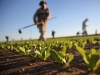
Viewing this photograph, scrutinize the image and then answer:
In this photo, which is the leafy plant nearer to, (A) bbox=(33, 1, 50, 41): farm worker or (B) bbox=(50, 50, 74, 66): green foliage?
(B) bbox=(50, 50, 74, 66): green foliage

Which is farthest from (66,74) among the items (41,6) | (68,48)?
(41,6)

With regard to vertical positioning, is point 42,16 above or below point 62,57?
above

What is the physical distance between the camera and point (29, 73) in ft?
5.50

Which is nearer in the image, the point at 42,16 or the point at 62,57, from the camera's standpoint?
the point at 62,57

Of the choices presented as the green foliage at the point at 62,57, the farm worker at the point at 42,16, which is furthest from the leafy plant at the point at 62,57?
the farm worker at the point at 42,16

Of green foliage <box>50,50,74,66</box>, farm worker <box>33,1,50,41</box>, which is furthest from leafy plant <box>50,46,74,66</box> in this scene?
farm worker <box>33,1,50,41</box>

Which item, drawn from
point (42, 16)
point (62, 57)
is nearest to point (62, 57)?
point (62, 57)

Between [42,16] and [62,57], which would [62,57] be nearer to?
[62,57]

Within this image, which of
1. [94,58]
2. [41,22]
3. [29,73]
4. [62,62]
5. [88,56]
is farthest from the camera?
[41,22]

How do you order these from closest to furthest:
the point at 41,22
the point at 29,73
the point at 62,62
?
the point at 29,73, the point at 62,62, the point at 41,22

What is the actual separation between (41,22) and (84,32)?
9249 millimetres

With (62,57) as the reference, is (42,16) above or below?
above

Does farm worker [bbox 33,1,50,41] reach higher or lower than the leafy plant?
higher

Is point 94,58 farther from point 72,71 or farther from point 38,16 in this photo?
point 38,16
